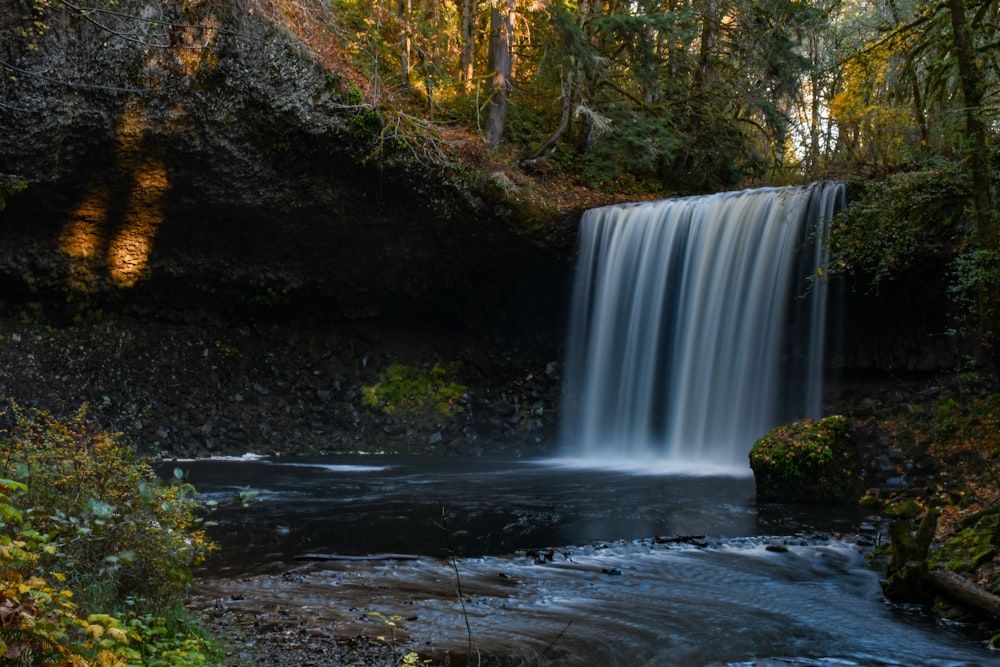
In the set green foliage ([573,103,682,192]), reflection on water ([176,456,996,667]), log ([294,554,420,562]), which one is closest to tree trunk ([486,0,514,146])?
green foliage ([573,103,682,192])

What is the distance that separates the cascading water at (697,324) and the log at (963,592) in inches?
233

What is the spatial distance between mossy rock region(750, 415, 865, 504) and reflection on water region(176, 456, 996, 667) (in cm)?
33

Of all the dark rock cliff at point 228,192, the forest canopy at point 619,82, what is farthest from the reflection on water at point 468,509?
the dark rock cliff at point 228,192

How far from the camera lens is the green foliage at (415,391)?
14.8 meters

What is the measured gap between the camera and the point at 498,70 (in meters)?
15.2

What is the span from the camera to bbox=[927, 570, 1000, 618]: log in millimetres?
4820

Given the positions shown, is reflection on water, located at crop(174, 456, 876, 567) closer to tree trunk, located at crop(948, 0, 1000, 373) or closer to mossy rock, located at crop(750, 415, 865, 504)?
mossy rock, located at crop(750, 415, 865, 504)

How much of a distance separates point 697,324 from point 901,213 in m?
5.20

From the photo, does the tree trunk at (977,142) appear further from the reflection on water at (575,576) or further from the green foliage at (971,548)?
the reflection on water at (575,576)

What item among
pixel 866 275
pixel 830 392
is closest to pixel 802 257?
pixel 866 275

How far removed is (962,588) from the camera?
5.09m

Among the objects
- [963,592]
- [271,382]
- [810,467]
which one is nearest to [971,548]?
[963,592]

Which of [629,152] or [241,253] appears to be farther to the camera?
[629,152]

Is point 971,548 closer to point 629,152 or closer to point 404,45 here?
point 629,152
